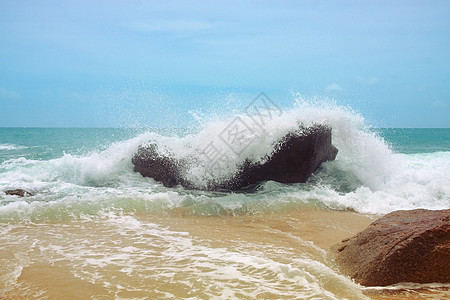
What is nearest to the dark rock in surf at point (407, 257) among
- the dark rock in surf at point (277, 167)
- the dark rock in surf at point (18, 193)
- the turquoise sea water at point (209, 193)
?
the turquoise sea water at point (209, 193)

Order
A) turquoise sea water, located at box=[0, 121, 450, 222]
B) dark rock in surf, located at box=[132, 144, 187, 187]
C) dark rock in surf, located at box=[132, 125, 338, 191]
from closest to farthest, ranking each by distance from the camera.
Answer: turquoise sea water, located at box=[0, 121, 450, 222]
dark rock in surf, located at box=[132, 125, 338, 191]
dark rock in surf, located at box=[132, 144, 187, 187]

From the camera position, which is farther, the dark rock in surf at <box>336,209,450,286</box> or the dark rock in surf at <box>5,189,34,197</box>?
the dark rock in surf at <box>5,189,34,197</box>

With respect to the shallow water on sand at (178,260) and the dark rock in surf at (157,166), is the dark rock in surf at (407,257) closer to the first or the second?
the shallow water on sand at (178,260)

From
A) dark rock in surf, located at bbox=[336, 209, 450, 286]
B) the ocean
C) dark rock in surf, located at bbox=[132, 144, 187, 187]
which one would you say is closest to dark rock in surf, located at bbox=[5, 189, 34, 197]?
the ocean

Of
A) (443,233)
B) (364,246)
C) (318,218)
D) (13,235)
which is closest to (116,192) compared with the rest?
(13,235)

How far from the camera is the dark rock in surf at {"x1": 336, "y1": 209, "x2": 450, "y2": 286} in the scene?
10.3 feet

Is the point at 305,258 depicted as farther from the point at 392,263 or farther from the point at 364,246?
the point at 392,263

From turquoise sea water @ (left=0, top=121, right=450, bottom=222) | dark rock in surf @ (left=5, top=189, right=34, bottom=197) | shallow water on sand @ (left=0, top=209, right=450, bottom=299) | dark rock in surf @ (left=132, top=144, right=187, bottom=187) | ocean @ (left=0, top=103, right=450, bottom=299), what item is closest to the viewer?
shallow water on sand @ (left=0, top=209, right=450, bottom=299)

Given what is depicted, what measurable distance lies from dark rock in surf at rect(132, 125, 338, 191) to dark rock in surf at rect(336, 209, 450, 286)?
5025 mm

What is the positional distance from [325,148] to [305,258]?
5979 millimetres

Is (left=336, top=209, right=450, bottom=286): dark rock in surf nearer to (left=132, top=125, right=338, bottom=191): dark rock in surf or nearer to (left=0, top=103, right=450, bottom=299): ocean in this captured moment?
(left=0, top=103, right=450, bottom=299): ocean

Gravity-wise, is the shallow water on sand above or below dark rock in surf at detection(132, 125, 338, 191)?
below

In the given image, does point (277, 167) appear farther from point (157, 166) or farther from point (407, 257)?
point (407, 257)

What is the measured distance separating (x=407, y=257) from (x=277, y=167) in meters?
5.44
